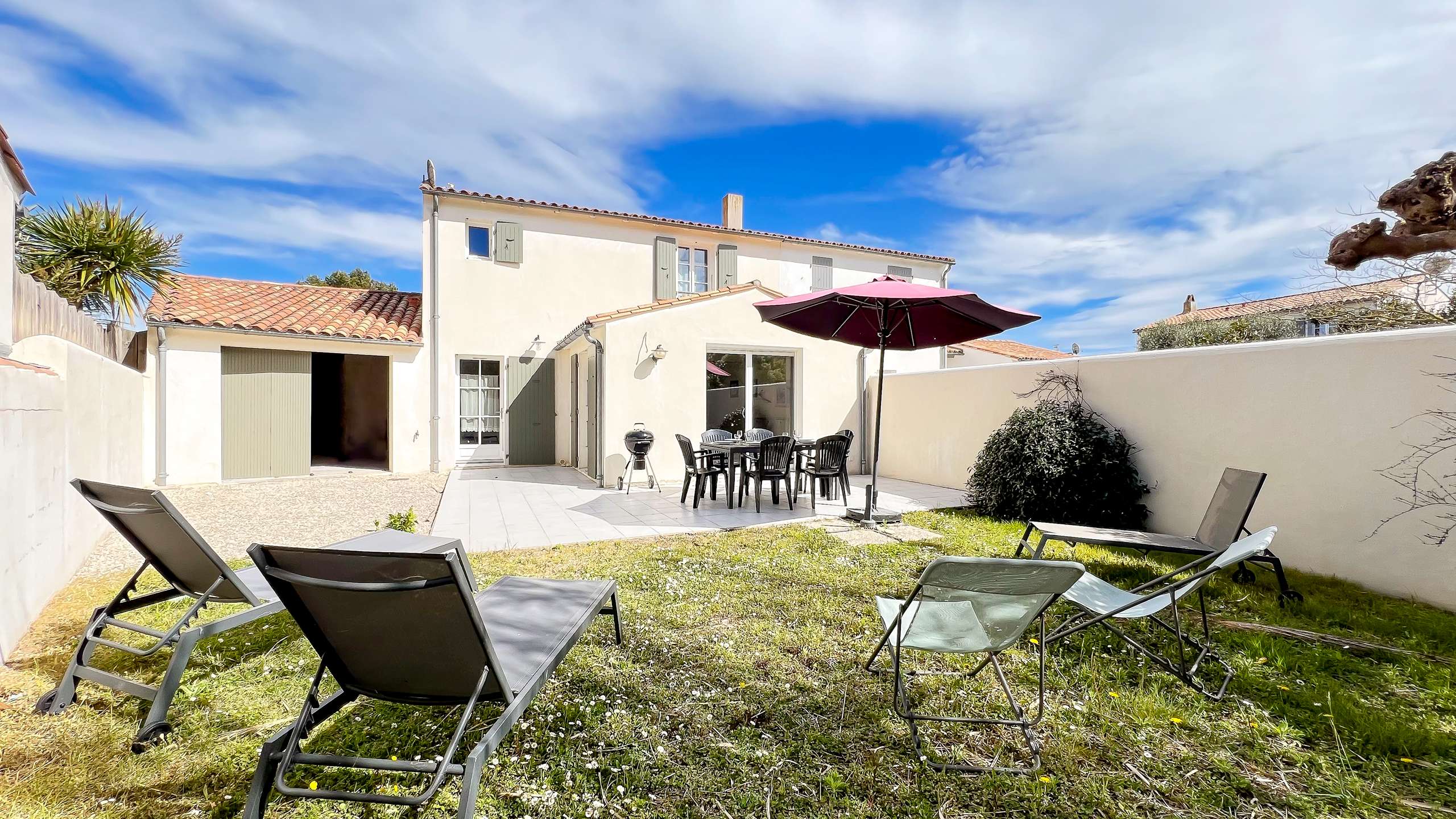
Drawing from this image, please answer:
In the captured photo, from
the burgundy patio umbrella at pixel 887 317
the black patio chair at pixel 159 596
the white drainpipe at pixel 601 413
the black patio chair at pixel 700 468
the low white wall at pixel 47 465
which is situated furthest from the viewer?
the white drainpipe at pixel 601 413

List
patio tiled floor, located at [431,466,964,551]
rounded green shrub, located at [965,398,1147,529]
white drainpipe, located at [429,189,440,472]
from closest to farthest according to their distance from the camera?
patio tiled floor, located at [431,466,964,551] → rounded green shrub, located at [965,398,1147,529] → white drainpipe, located at [429,189,440,472]

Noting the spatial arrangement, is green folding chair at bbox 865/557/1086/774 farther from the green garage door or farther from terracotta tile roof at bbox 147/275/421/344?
the green garage door

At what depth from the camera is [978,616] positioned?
2627mm

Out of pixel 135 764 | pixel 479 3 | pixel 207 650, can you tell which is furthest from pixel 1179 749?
pixel 479 3

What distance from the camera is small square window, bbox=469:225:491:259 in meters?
12.9

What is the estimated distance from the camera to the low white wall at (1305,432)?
15.2ft

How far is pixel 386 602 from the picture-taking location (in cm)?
190

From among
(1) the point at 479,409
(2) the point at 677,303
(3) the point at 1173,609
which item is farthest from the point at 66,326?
(3) the point at 1173,609

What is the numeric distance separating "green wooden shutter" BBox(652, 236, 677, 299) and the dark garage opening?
7.49 metres

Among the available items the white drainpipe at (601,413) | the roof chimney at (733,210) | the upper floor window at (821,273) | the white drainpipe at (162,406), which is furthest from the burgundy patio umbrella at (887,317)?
the white drainpipe at (162,406)

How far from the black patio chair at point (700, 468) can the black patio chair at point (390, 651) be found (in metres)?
5.80

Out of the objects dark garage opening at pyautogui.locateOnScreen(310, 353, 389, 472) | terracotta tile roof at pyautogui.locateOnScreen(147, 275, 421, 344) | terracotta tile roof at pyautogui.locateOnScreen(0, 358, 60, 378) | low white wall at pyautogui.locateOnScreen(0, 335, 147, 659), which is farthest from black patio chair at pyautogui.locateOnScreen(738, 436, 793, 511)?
dark garage opening at pyautogui.locateOnScreen(310, 353, 389, 472)

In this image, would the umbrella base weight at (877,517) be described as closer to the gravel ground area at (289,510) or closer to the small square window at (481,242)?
the gravel ground area at (289,510)

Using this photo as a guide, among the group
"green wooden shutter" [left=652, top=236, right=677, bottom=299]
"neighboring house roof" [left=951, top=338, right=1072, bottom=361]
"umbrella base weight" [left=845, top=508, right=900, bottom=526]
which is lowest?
"umbrella base weight" [left=845, top=508, right=900, bottom=526]
